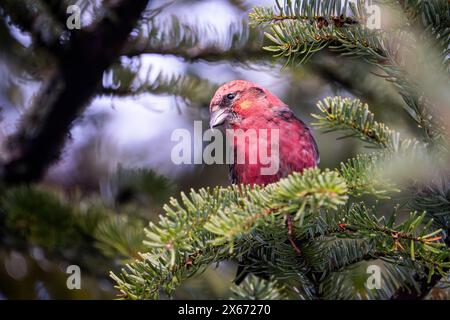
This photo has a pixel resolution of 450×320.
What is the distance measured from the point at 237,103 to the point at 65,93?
0.75 meters

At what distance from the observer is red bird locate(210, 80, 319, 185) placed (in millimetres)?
2432

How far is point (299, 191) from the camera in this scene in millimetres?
1211

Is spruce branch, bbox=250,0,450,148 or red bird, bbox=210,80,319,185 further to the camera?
red bird, bbox=210,80,319,185

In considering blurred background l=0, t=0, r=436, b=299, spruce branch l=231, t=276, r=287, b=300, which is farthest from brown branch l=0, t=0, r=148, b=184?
spruce branch l=231, t=276, r=287, b=300

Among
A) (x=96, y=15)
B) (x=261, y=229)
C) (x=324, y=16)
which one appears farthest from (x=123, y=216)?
(x=324, y=16)

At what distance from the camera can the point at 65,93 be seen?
2434mm

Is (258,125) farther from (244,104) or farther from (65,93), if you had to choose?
(65,93)

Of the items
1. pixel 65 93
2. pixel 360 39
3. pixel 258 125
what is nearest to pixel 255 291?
pixel 360 39

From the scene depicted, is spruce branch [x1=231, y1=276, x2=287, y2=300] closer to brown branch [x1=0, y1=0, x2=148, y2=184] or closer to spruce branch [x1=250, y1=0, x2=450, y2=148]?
spruce branch [x1=250, y1=0, x2=450, y2=148]

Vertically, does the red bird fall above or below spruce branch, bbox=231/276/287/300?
above

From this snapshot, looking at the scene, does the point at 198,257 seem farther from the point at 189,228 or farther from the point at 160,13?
the point at 160,13

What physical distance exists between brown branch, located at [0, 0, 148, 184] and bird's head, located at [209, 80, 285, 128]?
0.50 meters

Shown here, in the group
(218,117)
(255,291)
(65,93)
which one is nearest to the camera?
(255,291)

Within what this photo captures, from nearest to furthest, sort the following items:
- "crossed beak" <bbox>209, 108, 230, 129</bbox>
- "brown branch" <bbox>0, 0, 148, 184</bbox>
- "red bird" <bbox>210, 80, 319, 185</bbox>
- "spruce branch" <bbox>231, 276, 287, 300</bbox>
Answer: "spruce branch" <bbox>231, 276, 287, 300</bbox>, "brown branch" <bbox>0, 0, 148, 184</bbox>, "red bird" <bbox>210, 80, 319, 185</bbox>, "crossed beak" <bbox>209, 108, 230, 129</bbox>
